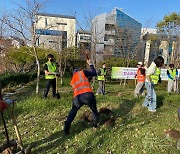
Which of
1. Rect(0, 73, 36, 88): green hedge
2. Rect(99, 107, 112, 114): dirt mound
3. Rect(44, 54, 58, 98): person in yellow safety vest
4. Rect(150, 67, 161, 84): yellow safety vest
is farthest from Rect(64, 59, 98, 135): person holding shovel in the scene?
Rect(0, 73, 36, 88): green hedge

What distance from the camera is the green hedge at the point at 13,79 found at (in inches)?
604

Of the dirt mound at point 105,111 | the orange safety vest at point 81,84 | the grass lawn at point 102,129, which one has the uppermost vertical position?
the orange safety vest at point 81,84

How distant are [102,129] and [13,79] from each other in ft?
41.9

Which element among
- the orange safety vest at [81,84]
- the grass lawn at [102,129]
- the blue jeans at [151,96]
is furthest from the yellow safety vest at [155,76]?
the orange safety vest at [81,84]

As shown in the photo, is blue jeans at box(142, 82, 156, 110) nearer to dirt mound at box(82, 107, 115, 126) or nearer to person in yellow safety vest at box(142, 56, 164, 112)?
person in yellow safety vest at box(142, 56, 164, 112)

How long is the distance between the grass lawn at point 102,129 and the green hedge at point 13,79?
861 cm

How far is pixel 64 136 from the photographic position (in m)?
4.91

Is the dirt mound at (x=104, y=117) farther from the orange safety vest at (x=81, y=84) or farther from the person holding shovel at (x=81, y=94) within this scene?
the orange safety vest at (x=81, y=84)

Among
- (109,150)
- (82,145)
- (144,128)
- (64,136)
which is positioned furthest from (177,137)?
(64,136)

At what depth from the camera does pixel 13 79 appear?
53.4ft

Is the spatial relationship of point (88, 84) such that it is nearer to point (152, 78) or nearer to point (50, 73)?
point (152, 78)

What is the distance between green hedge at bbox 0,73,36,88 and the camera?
50.4 ft

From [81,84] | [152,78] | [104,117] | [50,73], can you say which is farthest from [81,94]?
[50,73]

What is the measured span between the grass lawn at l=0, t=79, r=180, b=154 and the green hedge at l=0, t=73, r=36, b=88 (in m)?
8.61
